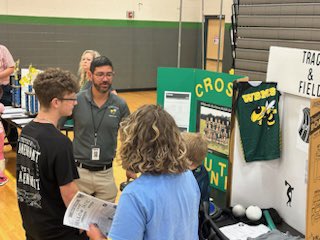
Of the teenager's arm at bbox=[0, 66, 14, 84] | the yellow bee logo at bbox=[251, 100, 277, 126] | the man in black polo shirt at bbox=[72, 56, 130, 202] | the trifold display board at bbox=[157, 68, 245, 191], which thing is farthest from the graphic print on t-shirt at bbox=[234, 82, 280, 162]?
the teenager's arm at bbox=[0, 66, 14, 84]

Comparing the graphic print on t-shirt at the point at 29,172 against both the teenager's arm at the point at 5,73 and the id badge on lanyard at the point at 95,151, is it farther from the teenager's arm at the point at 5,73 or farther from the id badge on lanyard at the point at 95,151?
the teenager's arm at the point at 5,73

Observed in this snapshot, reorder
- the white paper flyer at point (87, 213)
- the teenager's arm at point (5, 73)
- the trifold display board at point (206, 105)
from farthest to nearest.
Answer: the teenager's arm at point (5, 73) < the trifold display board at point (206, 105) < the white paper flyer at point (87, 213)

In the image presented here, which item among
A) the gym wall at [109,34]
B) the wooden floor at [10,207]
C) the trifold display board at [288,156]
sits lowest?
the wooden floor at [10,207]

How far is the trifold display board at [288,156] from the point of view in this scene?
104 inches

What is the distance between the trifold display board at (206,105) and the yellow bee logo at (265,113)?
0.73 ft

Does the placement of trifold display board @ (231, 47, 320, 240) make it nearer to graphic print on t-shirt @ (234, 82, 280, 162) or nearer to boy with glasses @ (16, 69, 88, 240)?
graphic print on t-shirt @ (234, 82, 280, 162)

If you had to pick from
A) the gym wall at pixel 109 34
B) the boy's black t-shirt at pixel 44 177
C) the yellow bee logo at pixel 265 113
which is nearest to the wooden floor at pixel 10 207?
the boy's black t-shirt at pixel 44 177

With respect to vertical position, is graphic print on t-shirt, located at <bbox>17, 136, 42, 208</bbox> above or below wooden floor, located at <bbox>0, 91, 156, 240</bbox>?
→ above

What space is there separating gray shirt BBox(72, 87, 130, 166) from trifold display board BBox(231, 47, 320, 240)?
92 cm

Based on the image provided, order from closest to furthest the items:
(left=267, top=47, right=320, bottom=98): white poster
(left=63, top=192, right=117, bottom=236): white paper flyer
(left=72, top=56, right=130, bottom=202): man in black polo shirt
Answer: (left=63, top=192, right=117, bottom=236): white paper flyer
(left=267, top=47, right=320, bottom=98): white poster
(left=72, top=56, right=130, bottom=202): man in black polo shirt

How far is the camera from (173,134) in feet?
4.44

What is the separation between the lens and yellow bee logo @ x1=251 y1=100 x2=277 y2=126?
9.14ft

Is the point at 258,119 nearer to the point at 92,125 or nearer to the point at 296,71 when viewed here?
the point at 296,71

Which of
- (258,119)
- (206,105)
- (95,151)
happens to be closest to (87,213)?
(95,151)
